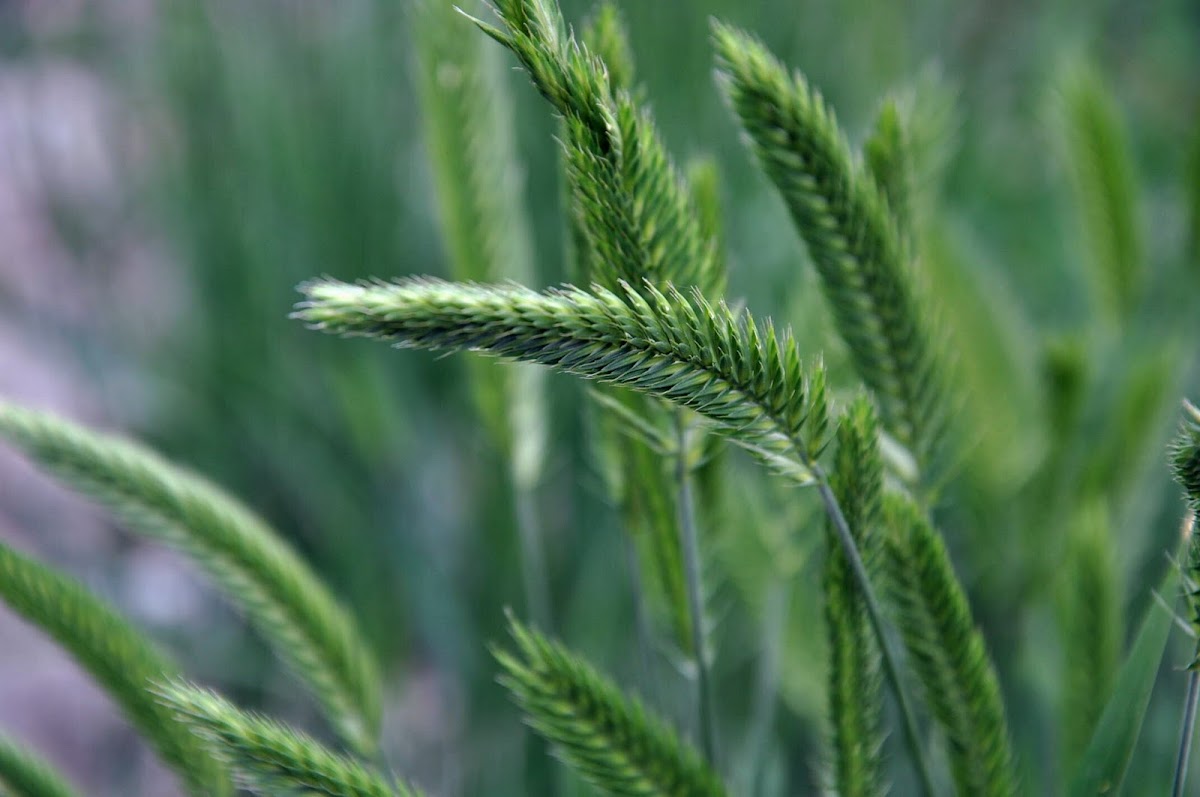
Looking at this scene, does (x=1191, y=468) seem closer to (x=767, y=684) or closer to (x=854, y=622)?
(x=854, y=622)

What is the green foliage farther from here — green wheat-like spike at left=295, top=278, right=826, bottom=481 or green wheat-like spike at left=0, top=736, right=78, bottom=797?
green wheat-like spike at left=0, top=736, right=78, bottom=797

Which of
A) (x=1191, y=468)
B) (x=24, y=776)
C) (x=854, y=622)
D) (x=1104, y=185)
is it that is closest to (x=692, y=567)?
(x=854, y=622)

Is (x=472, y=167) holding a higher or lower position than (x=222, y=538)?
higher

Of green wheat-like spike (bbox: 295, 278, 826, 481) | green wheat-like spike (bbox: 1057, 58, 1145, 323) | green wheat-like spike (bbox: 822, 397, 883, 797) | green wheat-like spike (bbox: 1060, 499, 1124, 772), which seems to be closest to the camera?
green wheat-like spike (bbox: 295, 278, 826, 481)

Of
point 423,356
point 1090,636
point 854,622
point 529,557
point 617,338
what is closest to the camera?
point 617,338

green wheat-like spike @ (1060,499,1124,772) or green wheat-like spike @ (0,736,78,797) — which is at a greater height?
green wheat-like spike @ (1060,499,1124,772)

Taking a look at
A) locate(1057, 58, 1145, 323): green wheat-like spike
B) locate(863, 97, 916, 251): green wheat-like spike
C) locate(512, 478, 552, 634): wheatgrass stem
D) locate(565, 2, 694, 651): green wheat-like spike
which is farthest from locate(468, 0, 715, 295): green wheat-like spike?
locate(1057, 58, 1145, 323): green wheat-like spike
